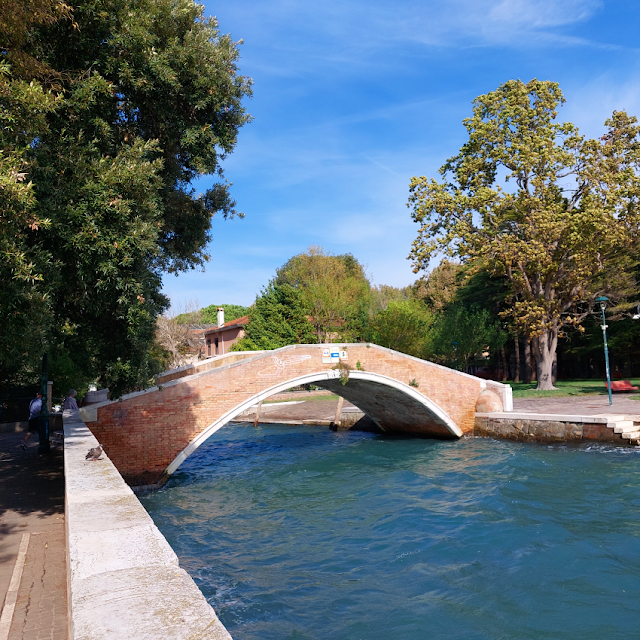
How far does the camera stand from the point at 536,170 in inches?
841

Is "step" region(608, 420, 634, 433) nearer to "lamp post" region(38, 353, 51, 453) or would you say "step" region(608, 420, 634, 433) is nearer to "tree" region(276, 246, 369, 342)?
"lamp post" region(38, 353, 51, 453)

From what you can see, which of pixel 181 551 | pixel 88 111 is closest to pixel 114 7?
pixel 88 111

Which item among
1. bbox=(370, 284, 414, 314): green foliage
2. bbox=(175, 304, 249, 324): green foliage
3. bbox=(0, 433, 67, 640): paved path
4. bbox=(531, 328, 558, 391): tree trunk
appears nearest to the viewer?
bbox=(0, 433, 67, 640): paved path

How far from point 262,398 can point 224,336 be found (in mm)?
24258

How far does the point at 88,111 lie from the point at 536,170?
60.9 ft

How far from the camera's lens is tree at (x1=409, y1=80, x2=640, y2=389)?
66.9 feet

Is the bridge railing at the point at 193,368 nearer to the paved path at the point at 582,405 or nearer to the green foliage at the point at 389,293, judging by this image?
the paved path at the point at 582,405

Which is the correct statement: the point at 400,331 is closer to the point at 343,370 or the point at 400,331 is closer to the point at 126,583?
the point at 343,370

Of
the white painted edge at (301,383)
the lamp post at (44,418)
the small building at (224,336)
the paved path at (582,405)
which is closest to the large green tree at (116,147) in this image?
the lamp post at (44,418)

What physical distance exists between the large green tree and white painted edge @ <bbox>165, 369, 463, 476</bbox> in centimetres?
447

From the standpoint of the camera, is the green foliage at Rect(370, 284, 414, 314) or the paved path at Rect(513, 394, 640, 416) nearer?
the paved path at Rect(513, 394, 640, 416)

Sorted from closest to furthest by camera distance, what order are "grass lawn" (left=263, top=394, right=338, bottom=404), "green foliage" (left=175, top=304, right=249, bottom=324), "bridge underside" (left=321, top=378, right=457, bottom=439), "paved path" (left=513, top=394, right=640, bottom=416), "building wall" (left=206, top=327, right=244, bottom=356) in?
"paved path" (left=513, top=394, right=640, bottom=416), "bridge underside" (left=321, top=378, right=457, bottom=439), "grass lawn" (left=263, top=394, right=338, bottom=404), "building wall" (left=206, top=327, right=244, bottom=356), "green foliage" (left=175, top=304, right=249, bottom=324)

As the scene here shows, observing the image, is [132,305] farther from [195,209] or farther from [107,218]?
[195,209]

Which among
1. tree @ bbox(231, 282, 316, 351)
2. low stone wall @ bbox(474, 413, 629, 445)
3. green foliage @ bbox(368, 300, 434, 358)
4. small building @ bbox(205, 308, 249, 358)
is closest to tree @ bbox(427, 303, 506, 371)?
green foliage @ bbox(368, 300, 434, 358)
